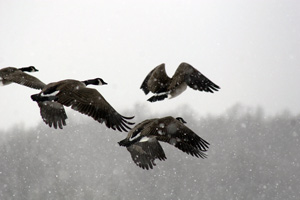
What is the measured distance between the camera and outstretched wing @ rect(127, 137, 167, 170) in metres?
8.06

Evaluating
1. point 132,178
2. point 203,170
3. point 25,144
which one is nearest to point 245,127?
point 203,170

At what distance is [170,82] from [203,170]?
129ft

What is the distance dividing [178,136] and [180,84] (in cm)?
102

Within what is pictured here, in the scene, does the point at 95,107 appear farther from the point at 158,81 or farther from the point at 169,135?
the point at 158,81

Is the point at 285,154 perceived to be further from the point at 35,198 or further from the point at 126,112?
the point at 35,198

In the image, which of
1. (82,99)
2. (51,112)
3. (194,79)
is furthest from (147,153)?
(82,99)

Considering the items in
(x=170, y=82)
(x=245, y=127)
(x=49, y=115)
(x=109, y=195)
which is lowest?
(x=49, y=115)

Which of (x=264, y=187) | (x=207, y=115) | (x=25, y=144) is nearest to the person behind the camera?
(x=264, y=187)

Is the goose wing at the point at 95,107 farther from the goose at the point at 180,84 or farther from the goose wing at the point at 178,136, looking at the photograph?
the goose at the point at 180,84

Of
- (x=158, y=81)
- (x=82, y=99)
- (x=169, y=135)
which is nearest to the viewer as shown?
(x=82, y=99)

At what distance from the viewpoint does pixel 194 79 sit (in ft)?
25.8

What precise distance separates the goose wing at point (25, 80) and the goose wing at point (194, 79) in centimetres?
198

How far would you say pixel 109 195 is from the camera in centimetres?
4259

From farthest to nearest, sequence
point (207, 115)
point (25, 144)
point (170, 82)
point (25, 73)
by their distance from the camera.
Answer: point (207, 115), point (25, 144), point (170, 82), point (25, 73)
